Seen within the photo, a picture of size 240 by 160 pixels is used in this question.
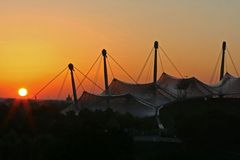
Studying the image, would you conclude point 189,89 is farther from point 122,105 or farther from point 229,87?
point 122,105

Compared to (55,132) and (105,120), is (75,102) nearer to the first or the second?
(105,120)

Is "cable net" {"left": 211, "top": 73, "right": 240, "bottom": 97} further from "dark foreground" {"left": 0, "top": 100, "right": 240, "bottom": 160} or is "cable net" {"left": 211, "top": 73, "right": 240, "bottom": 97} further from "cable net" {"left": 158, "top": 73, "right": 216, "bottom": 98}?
"dark foreground" {"left": 0, "top": 100, "right": 240, "bottom": 160}

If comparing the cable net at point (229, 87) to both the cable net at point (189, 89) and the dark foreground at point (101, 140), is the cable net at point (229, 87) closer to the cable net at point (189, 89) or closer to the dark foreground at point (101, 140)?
the cable net at point (189, 89)

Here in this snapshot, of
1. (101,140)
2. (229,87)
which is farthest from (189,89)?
(101,140)

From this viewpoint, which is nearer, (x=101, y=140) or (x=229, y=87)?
(x=101, y=140)

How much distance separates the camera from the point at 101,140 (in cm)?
3525

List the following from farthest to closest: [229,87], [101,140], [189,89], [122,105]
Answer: [229,87], [189,89], [122,105], [101,140]

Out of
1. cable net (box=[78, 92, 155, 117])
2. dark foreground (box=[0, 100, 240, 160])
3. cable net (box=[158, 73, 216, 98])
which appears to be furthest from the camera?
cable net (box=[158, 73, 216, 98])

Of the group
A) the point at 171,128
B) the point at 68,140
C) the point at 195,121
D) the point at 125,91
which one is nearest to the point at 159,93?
the point at 125,91

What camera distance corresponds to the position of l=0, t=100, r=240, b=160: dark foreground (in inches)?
1379

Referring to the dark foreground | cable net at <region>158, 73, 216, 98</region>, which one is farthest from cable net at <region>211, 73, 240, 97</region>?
the dark foreground

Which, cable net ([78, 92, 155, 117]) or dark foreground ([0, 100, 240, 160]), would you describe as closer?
dark foreground ([0, 100, 240, 160])

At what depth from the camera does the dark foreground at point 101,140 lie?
35.0 meters

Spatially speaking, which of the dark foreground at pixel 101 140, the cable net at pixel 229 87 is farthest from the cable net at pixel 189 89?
the dark foreground at pixel 101 140
